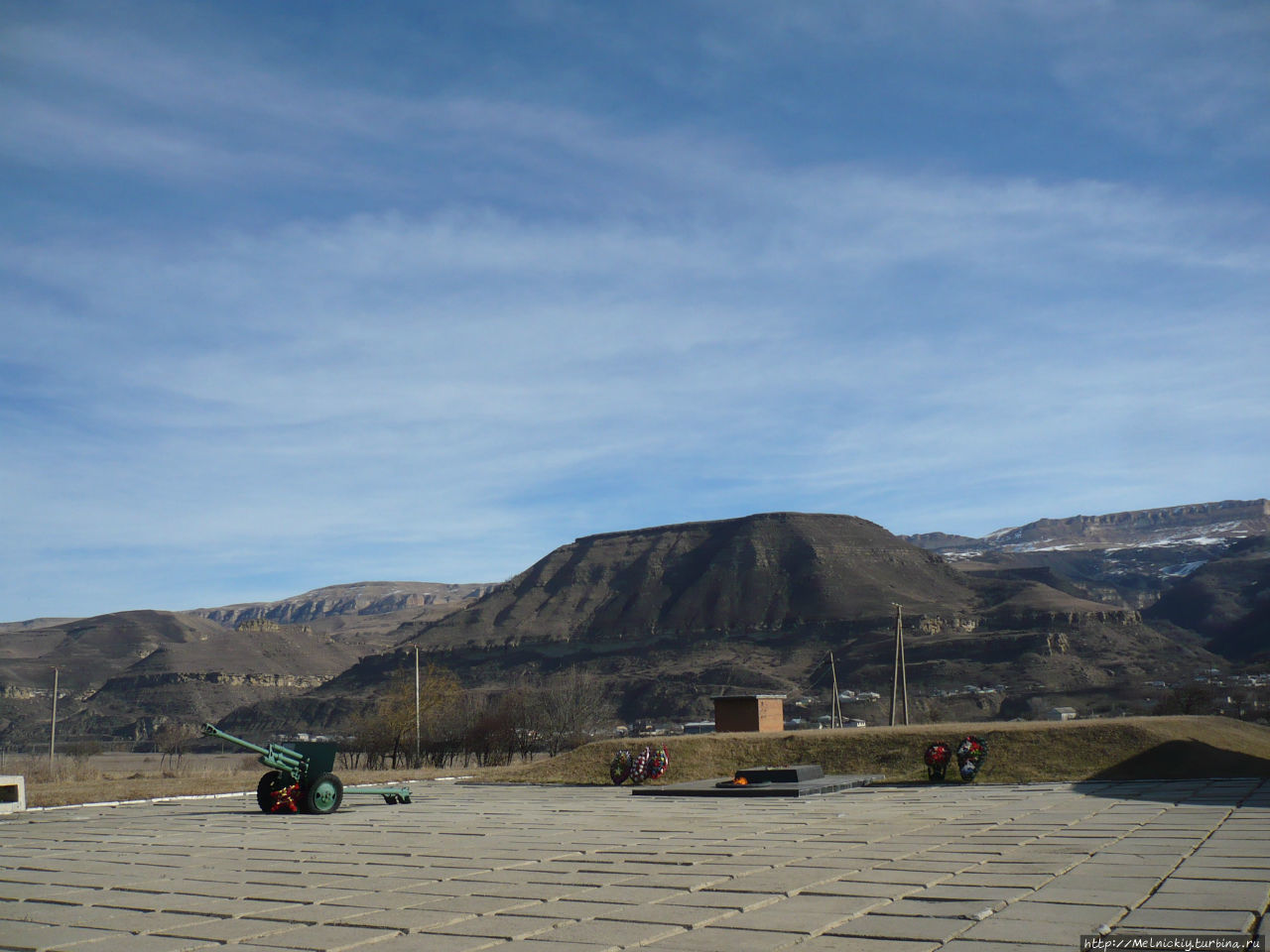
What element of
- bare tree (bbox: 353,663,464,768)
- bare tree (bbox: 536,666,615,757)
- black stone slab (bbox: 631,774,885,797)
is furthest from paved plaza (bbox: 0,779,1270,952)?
bare tree (bbox: 536,666,615,757)

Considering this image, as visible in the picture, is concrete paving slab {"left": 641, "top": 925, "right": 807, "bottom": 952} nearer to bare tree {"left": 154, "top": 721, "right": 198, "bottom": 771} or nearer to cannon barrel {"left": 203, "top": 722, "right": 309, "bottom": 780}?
cannon barrel {"left": 203, "top": 722, "right": 309, "bottom": 780}

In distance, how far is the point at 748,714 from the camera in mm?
33500

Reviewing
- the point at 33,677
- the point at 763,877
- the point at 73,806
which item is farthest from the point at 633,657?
the point at 763,877

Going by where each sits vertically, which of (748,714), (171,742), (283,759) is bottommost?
(171,742)

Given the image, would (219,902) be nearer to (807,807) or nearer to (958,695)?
(807,807)

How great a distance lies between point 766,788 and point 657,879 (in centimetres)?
1252

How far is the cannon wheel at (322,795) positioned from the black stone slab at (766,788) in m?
7.40

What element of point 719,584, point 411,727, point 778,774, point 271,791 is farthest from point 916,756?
point 719,584

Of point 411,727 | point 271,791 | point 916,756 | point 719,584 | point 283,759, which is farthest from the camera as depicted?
point 719,584

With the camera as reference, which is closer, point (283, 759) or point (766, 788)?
point (283, 759)

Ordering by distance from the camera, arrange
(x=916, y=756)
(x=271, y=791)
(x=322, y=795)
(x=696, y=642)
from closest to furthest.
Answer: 1. (x=322, y=795)
2. (x=271, y=791)
3. (x=916, y=756)
4. (x=696, y=642)

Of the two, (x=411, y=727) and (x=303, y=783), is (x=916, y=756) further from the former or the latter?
(x=411, y=727)

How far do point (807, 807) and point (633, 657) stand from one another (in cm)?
10090

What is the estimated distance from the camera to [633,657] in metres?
118
